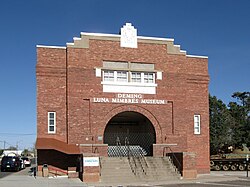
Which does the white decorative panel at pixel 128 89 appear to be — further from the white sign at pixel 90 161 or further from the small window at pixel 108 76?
the white sign at pixel 90 161

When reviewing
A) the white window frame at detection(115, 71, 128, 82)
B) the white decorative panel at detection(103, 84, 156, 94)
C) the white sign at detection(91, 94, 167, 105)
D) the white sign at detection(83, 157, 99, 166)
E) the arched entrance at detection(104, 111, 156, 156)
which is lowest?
the white sign at detection(83, 157, 99, 166)

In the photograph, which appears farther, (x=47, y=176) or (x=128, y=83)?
(x=128, y=83)

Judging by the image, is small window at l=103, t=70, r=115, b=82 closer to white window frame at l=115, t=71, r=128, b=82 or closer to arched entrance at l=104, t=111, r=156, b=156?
white window frame at l=115, t=71, r=128, b=82

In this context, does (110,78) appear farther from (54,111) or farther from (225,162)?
(225,162)

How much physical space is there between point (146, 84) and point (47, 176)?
9.59m

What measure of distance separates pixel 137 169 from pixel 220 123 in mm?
44509

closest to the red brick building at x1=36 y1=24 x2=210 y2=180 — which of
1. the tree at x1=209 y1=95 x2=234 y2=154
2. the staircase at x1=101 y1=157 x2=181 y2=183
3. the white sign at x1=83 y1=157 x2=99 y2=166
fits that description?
the staircase at x1=101 y1=157 x2=181 y2=183

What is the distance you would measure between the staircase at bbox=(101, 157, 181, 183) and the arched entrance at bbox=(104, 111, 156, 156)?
222 centimetres

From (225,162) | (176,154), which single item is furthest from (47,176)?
(225,162)

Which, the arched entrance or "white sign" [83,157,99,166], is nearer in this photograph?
"white sign" [83,157,99,166]

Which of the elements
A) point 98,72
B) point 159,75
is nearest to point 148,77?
point 159,75

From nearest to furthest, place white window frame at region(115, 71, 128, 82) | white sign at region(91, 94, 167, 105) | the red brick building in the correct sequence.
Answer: the red brick building, white sign at region(91, 94, 167, 105), white window frame at region(115, 71, 128, 82)

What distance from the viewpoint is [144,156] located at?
29078 millimetres

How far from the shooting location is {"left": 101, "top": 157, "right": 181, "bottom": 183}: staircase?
81.8 ft
